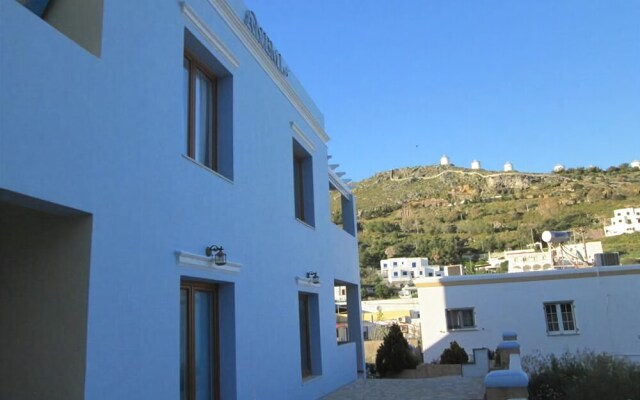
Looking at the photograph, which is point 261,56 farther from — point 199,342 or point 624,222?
point 624,222

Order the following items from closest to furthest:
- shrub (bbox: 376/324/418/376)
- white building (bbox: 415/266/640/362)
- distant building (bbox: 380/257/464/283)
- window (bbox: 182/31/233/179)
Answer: window (bbox: 182/31/233/179)
shrub (bbox: 376/324/418/376)
white building (bbox: 415/266/640/362)
distant building (bbox: 380/257/464/283)

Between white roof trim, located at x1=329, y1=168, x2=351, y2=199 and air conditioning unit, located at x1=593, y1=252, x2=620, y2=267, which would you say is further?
air conditioning unit, located at x1=593, y1=252, x2=620, y2=267

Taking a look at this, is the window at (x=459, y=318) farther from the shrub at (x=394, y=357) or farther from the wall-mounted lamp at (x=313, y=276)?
the wall-mounted lamp at (x=313, y=276)

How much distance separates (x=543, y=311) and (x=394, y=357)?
7.23m

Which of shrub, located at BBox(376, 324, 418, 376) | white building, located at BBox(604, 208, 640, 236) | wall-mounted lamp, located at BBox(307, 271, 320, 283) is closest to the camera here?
wall-mounted lamp, located at BBox(307, 271, 320, 283)

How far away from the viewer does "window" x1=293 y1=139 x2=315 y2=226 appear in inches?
483

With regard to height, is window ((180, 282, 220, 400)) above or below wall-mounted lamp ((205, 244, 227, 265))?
below

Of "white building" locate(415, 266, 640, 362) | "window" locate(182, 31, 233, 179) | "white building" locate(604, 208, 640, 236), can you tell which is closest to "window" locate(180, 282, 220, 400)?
"window" locate(182, 31, 233, 179)

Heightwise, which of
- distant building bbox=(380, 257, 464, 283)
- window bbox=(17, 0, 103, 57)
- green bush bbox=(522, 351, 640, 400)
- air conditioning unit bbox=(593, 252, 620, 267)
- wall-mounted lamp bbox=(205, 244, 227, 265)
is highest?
distant building bbox=(380, 257, 464, 283)

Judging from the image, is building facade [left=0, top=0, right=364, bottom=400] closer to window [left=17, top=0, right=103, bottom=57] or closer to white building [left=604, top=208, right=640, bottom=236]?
window [left=17, top=0, right=103, bottom=57]

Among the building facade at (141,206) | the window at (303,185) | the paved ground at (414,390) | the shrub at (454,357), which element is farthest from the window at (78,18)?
the shrub at (454,357)

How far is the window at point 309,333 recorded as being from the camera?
1155 centimetres

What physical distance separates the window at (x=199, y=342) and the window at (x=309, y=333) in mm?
4176

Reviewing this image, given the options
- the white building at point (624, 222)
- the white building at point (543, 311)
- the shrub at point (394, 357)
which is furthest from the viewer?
the white building at point (624, 222)
